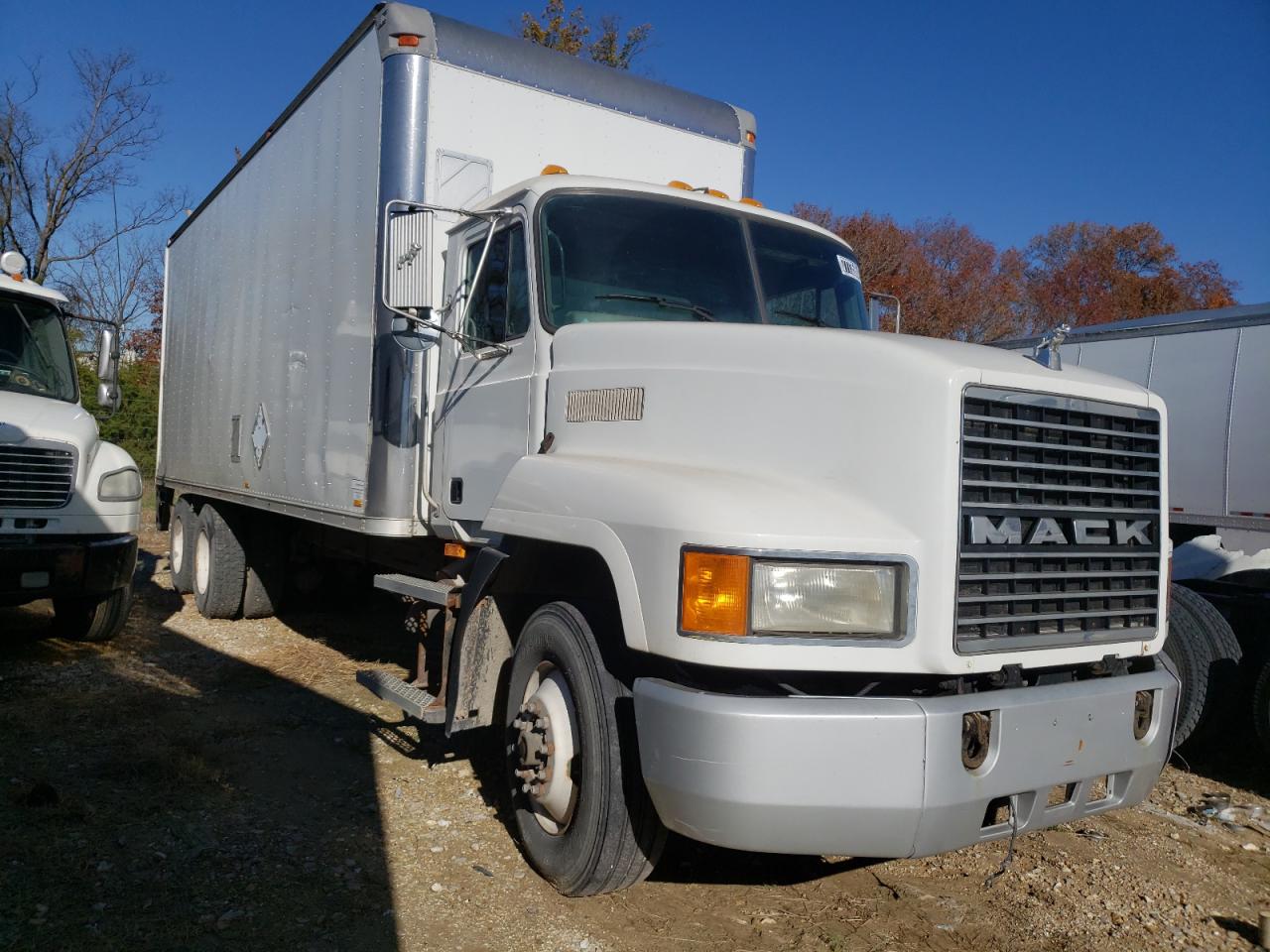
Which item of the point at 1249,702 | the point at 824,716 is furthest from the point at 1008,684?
the point at 1249,702

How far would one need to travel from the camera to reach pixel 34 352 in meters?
7.98

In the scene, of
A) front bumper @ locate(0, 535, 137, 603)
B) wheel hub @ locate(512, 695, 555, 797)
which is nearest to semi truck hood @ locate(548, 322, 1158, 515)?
wheel hub @ locate(512, 695, 555, 797)

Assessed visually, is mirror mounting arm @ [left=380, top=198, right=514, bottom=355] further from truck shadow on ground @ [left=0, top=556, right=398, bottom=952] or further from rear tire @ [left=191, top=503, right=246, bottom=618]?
rear tire @ [left=191, top=503, right=246, bottom=618]

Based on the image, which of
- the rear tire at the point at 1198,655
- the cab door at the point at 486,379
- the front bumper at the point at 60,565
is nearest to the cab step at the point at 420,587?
the cab door at the point at 486,379

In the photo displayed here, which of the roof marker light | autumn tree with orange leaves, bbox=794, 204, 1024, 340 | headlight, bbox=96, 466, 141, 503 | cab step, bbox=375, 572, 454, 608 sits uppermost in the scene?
autumn tree with orange leaves, bbox=794, 204, 1024, 340

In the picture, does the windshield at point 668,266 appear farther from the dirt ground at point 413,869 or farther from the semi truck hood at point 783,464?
the dirt ground at point 413,869

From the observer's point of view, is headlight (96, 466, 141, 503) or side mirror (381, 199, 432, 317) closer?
side mirror (381, 199, 432, 317)

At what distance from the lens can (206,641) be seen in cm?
811

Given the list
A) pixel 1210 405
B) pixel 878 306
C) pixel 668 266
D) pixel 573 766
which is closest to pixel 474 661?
pixel 573 766

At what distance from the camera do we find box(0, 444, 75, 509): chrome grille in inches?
271

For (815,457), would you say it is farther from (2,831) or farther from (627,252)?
(2,831)

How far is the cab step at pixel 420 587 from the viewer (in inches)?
183

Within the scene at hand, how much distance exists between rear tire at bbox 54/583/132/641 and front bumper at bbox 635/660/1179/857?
6.04 metres

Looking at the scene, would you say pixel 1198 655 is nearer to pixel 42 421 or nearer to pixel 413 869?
pixel 413 869
